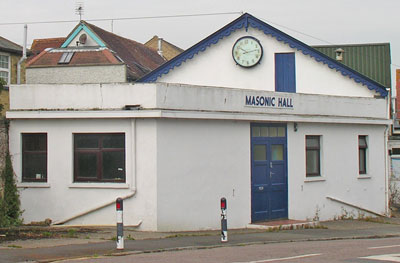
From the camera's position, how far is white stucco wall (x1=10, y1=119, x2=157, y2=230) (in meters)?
18.5

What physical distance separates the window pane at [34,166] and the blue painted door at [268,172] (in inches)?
232

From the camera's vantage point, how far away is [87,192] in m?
19.0

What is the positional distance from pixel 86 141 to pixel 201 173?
124 inches

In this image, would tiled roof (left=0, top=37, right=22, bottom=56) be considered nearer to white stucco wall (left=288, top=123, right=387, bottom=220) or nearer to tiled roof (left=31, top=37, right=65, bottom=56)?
white stucco wall (left=288, top=123, right=387, bottom=220)

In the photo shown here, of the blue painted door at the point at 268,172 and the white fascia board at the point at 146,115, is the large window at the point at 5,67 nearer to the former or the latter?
the white fascia board at the point at 146,115

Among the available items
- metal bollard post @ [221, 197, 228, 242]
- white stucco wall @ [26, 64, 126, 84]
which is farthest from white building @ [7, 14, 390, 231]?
white stucco wall @ [26, 64, 126, 84]

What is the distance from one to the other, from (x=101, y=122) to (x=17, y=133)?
245cm

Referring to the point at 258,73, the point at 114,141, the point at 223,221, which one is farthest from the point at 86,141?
the point at 258,73

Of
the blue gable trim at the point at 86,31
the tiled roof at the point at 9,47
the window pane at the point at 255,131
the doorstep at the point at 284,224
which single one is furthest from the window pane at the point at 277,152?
the blue gable trim at the point at 86,31

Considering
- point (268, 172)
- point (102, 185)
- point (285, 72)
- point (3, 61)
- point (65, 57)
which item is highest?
point (65, 57)

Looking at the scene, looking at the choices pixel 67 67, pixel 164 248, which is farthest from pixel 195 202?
pixel 67 67

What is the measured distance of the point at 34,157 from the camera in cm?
1973

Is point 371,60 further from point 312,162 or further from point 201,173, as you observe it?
point 201,173

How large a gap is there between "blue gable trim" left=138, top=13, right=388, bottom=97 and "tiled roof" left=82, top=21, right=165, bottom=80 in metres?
7.37
